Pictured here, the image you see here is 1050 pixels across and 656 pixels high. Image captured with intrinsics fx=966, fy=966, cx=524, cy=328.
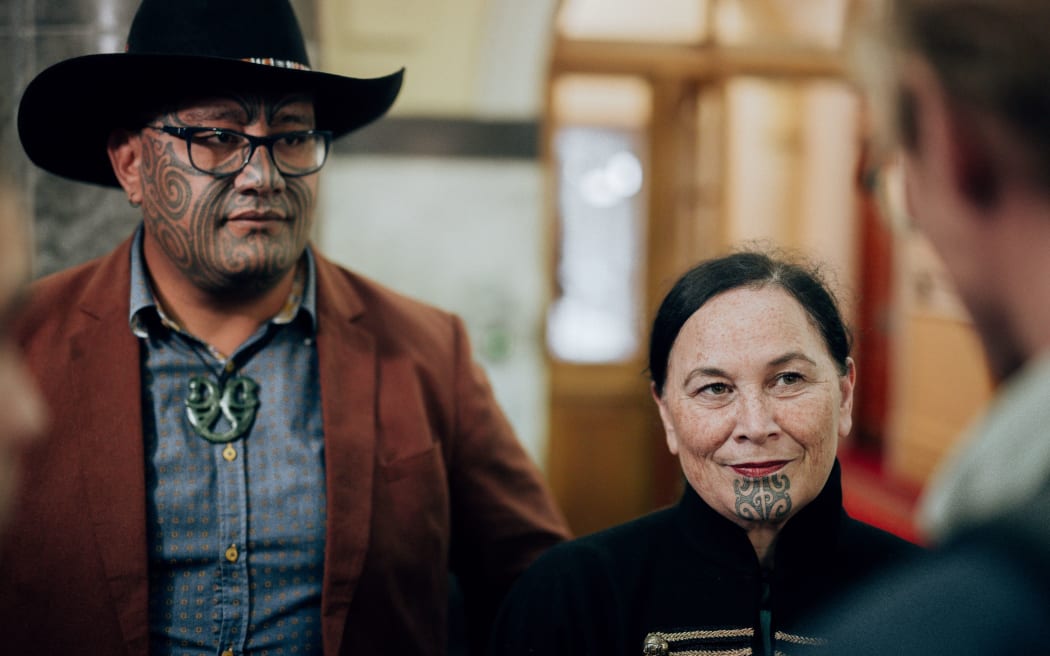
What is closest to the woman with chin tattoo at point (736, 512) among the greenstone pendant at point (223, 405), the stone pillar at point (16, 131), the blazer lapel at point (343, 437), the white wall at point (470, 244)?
the blazer lapel at point (343, 437)

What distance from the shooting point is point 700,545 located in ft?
4.57

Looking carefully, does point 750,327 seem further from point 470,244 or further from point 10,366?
point 470,244

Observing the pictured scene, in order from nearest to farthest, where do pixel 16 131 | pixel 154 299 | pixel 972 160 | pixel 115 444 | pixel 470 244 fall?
pixel 972 160
pixel 115 444
pixel 154 299
pixel 16 131
pixel 470 244

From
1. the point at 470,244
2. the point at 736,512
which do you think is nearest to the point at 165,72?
the point at 736,512

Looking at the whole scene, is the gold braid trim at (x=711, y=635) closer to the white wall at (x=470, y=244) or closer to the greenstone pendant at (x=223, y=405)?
the greenstone pendant at (x=223, y=405)

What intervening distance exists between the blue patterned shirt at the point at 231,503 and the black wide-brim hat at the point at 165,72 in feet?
0.78

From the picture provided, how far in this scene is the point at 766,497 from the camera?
1.33 metres

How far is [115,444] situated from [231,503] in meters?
0.21

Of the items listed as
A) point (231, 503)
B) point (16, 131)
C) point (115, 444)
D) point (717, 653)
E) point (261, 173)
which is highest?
point (16, 131)

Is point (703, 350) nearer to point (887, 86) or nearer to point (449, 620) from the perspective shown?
point (887, 86)

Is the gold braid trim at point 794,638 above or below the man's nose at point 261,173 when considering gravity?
below

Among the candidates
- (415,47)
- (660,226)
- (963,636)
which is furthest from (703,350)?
(660,226)

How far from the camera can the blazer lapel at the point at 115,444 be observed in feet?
4.91

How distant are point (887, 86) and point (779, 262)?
2.56ft
